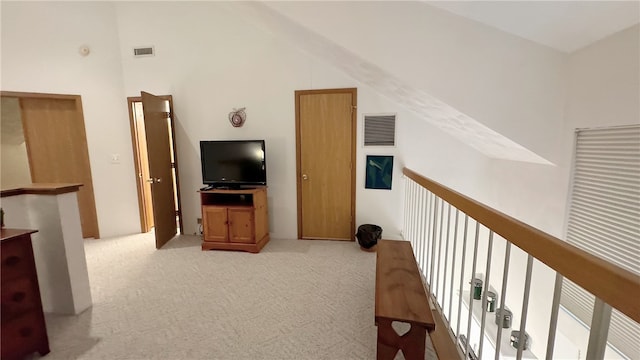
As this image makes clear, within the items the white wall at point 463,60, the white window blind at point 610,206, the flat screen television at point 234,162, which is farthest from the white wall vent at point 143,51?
the white window blind at point 610,206

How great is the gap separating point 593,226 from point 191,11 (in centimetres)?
490

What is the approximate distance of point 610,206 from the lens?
1.86 metres

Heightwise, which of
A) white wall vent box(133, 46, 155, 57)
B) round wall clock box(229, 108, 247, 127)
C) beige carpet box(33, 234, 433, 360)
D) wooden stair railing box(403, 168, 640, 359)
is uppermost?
white wall vent box(133, 46, 155, 57)

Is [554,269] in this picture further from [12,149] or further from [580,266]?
[12,149]

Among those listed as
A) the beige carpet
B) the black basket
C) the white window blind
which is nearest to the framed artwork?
the black basket

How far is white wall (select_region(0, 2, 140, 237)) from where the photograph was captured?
3.19 m

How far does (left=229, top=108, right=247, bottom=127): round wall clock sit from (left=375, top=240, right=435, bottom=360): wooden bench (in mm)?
2803

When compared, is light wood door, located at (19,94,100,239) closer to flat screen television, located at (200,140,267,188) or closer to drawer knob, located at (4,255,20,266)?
flat screen television, located at (200,140,267,188)

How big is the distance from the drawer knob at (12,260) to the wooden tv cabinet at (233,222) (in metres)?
1.77

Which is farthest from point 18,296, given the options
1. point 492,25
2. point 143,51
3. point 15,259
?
point 492,25

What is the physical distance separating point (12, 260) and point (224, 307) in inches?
53.1

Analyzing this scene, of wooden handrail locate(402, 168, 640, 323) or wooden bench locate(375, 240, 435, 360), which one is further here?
wooden bench locate(375, 240, 435, 360)

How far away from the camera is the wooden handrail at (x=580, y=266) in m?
0.55

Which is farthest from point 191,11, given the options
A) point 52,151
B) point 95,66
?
point 52,151
